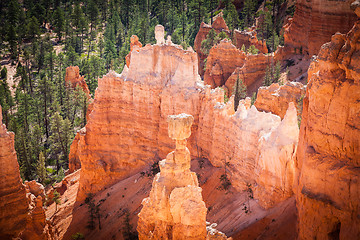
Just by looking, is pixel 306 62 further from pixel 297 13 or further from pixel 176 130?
pixel 176 130

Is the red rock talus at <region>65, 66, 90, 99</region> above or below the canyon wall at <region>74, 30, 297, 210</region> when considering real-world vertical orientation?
below

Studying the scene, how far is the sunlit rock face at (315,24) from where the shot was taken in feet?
180

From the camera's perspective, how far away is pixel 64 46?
311ft

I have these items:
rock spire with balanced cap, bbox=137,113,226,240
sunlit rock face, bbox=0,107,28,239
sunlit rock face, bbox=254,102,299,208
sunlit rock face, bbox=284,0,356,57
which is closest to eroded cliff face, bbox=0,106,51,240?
sunlit rock face, bbox=0,107,28,239

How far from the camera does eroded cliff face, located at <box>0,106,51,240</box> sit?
27438mm

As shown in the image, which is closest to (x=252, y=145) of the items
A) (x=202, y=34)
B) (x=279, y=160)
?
(x=279, y=160)

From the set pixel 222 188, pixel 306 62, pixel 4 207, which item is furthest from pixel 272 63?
pixel 4 207

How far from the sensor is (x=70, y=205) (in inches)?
1548

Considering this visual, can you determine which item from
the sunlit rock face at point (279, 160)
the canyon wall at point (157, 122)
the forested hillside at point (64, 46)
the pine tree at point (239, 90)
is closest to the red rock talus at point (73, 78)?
the forested hillside at point (64, 46)

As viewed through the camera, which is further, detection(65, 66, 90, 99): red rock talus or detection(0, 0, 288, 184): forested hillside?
detection(65, 66, 90, 99): red rock talus

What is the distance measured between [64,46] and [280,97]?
65.0m

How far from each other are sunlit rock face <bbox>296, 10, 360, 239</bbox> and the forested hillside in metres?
37.9

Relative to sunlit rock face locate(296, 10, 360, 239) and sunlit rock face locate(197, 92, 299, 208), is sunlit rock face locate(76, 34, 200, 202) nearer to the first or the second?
sunlit rock face locate(197, 92, 299, 208)

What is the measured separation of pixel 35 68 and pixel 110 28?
18864mm
